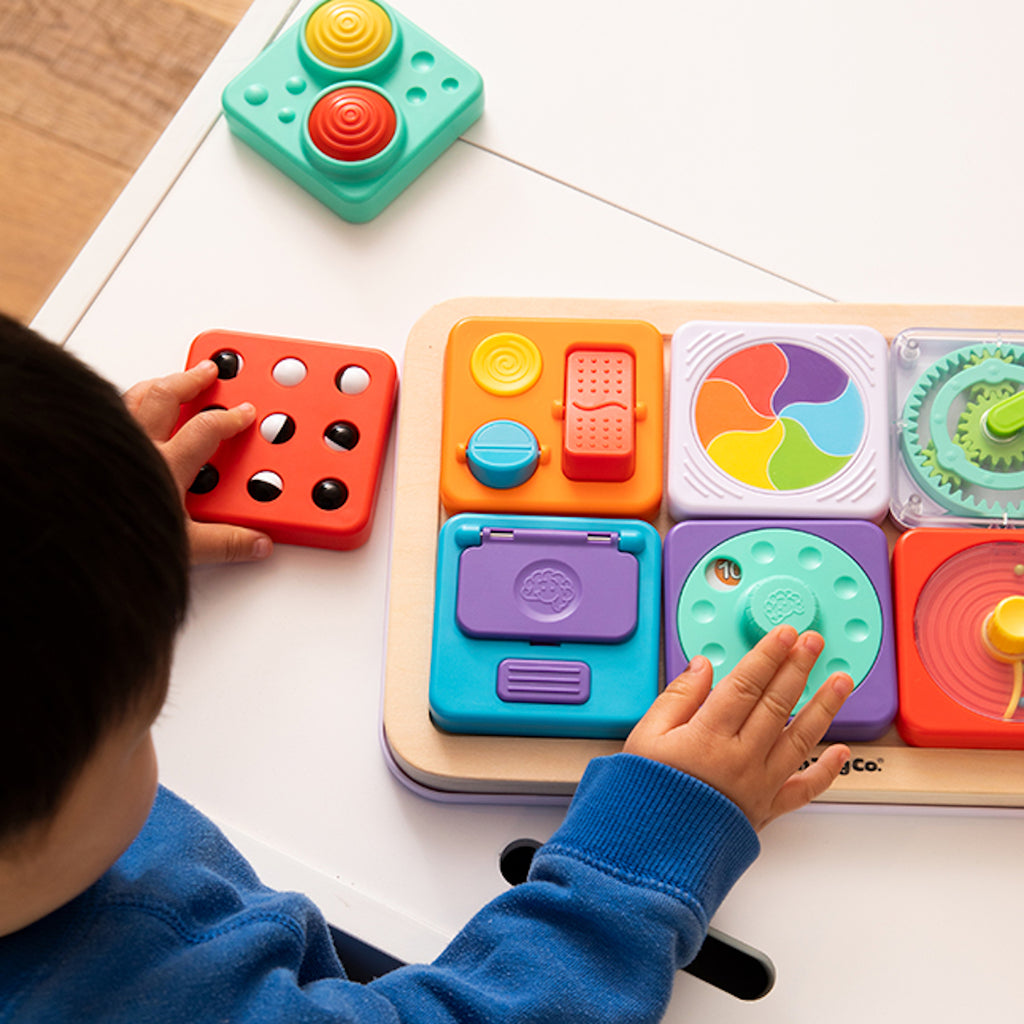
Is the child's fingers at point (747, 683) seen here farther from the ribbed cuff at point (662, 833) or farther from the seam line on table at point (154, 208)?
the seam line on table at point (154, 208)

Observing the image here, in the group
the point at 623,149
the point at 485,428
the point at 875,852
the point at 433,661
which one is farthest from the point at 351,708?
the point at 623,149

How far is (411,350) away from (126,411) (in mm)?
266

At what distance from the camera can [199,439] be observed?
57cm

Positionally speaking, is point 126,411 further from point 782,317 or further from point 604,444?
point 782,317

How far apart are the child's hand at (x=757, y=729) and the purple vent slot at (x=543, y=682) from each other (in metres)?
0.04

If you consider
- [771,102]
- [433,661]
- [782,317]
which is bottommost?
[433,661]

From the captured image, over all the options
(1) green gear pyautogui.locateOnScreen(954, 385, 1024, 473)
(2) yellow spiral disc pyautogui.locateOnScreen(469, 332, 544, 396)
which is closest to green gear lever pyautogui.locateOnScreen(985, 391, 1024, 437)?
(1) green gear pyautogui.locateOnScreen(954, 385, 1024, 473)

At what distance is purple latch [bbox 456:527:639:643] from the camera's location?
0.53 meters

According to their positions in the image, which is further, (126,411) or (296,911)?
(296,911)

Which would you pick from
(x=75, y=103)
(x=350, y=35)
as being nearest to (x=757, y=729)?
(x=350, y=35)

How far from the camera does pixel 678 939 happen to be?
488 mm

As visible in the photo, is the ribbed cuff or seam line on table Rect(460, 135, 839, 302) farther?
seam line on table Rect(460, 135, 839, 302)

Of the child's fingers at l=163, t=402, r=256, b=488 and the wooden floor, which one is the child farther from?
the wooden floor

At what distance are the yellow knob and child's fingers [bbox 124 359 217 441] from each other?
0.44 metres
